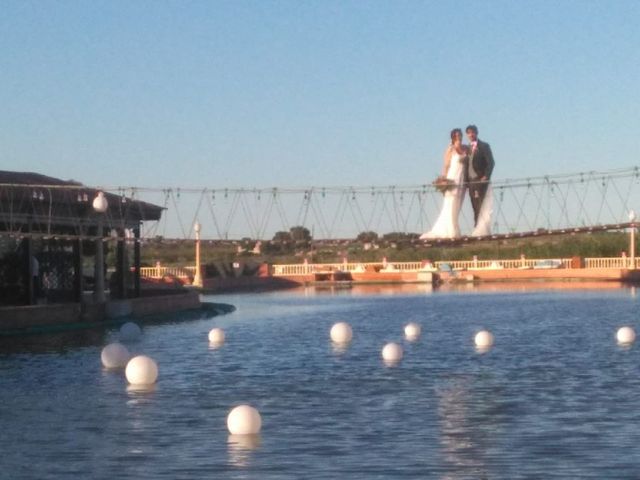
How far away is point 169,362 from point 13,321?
691 cm

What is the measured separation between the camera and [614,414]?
1655 cm

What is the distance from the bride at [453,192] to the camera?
217 ft

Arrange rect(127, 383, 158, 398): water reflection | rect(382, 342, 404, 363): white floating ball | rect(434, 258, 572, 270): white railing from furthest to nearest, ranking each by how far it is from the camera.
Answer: rect(434, 258, 572, 270): white railing, rect(382, 342, 404, 363): white floating ball, rect(127, 383, 158, 398): water reflection

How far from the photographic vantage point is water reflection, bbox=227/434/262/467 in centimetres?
1384

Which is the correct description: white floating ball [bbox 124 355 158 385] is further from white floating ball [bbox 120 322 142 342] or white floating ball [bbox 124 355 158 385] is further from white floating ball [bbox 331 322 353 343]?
white floating ball [bbox 120 322 142 342]

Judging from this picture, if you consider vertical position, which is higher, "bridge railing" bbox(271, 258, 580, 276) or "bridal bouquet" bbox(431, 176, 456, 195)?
"bridal bouquet" bbox(431, 176, 456, 195)

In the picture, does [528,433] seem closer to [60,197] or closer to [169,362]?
[169,362]

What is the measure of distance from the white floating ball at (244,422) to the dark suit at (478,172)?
169 ft

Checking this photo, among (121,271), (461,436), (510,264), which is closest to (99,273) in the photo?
(121,271)

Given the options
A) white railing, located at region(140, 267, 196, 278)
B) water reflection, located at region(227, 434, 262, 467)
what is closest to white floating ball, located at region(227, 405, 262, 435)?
water reflection, located at region(227, 434, 262, 467)

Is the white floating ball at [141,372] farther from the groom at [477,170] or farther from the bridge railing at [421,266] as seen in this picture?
the bridge railing at [421,266]

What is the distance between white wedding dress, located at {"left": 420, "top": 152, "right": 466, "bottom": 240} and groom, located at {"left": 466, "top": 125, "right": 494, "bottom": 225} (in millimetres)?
499

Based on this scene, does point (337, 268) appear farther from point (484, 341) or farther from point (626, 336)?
point (484, 341)

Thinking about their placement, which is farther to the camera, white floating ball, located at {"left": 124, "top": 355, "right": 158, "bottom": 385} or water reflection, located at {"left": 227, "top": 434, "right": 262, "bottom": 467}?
white floating ball, located at {"left": 124, "top": 355, "right": 158, "bottom": 385}
